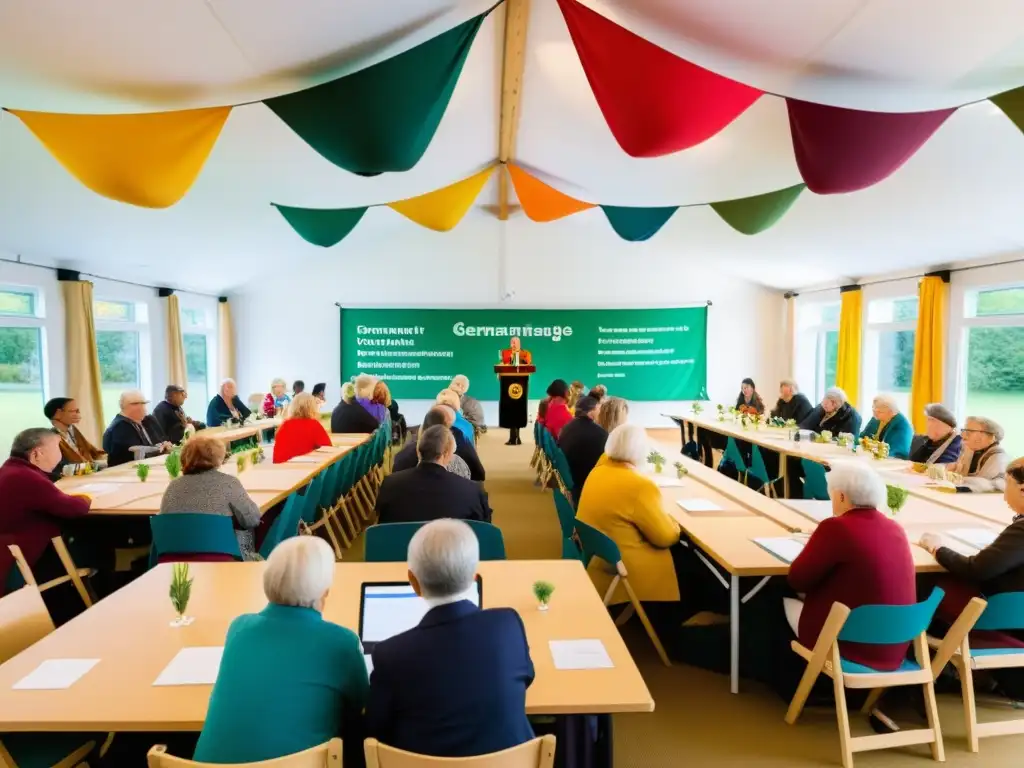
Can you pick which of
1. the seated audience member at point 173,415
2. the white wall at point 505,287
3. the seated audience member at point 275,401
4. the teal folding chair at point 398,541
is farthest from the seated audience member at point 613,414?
the white wall at point 505,287

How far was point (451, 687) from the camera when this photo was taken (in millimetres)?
1428

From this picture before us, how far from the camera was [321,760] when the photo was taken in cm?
136

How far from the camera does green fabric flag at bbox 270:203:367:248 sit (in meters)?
7.95

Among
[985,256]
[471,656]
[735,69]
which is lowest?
[471,656]

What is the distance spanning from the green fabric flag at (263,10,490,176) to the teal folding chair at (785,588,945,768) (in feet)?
12.4

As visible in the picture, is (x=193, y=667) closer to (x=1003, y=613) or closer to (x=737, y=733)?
(x=737, y=733)

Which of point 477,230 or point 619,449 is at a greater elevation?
point 477,230

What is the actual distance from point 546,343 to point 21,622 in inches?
422

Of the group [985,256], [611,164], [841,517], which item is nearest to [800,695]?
[841,517]

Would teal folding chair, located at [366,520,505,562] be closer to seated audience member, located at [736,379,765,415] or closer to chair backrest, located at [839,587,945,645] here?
chair backrest, located at [839,587,945,645]

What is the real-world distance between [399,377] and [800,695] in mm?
10518

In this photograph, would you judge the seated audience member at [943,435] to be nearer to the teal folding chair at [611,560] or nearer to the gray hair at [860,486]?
the gray hair at [860,486]

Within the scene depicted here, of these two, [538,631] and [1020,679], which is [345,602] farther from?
[1020,679]

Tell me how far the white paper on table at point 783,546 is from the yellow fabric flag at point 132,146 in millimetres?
4214
